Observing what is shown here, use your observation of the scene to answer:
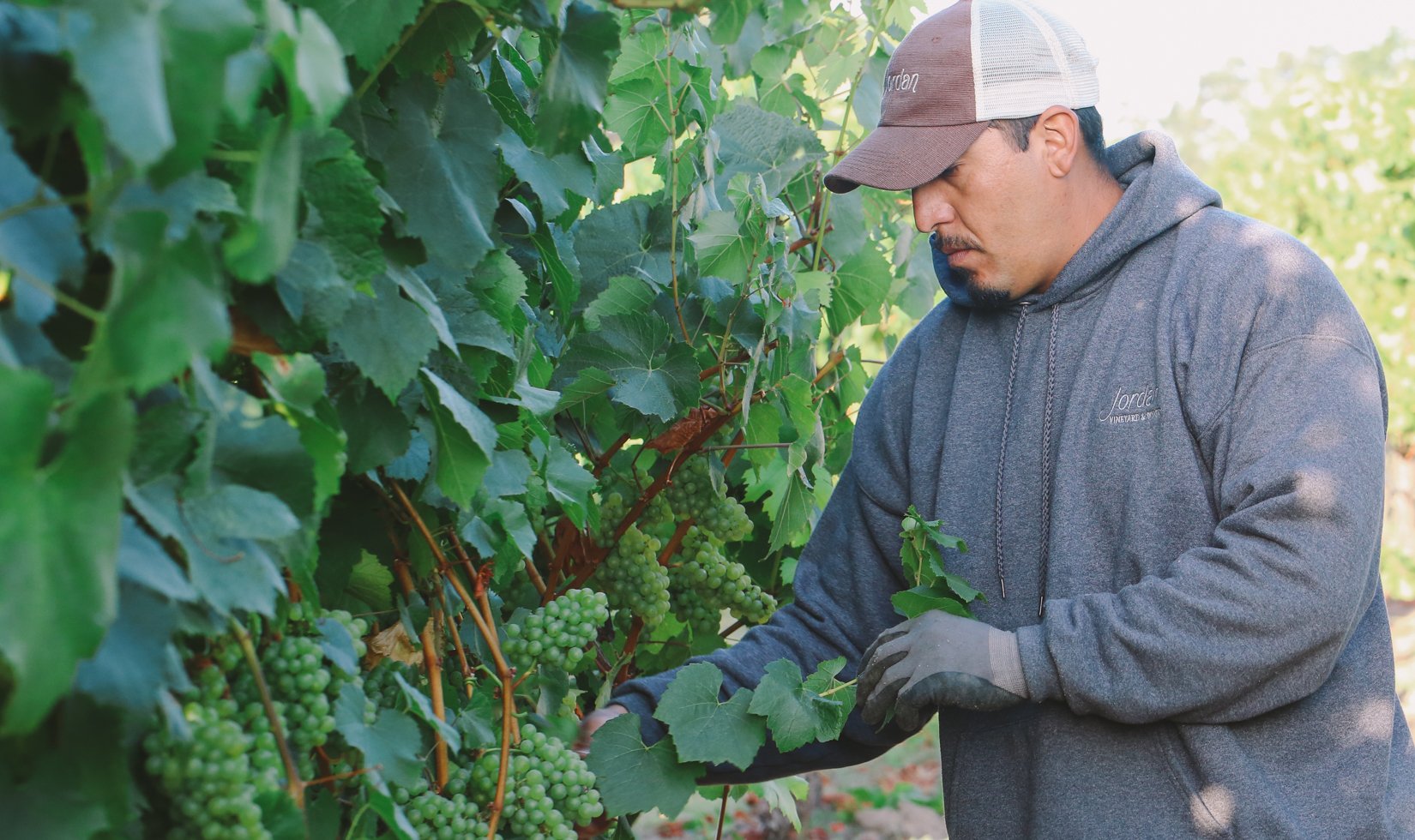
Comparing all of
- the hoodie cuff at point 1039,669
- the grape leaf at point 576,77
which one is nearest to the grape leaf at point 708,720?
the hoodie cuff at point 1039,669

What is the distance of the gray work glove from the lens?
184 cm

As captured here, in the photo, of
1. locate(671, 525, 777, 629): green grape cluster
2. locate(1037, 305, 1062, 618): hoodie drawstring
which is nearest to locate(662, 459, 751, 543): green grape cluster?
locate(671, 525, 777, 629): green grape cluster

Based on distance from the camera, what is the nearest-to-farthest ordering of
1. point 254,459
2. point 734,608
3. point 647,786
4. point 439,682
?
point 254,459, point 439,682, point 647,786, point 734,608

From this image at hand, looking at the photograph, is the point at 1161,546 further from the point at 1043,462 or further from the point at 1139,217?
the point at 1139,217

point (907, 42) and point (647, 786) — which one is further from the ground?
point (907, 42)

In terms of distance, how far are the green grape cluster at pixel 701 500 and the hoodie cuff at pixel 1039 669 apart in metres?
0.61

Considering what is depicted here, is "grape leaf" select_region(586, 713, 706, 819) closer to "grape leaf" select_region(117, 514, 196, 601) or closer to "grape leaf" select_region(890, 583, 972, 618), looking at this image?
"grape leaf" select_region(890, 583, 972, 618)

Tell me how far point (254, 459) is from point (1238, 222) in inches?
62.4

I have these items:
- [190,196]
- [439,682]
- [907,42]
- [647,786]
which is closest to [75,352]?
[190,196]

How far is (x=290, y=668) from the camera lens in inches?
44.9

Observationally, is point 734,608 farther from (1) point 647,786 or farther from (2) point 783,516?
(1) point 647,786

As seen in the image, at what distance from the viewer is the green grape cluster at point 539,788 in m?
1.50

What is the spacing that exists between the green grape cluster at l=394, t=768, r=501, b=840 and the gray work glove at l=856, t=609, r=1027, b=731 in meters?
0.66

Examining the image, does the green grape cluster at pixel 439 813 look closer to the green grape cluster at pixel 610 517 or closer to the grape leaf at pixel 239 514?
the grape leaf at pixel 239 514
